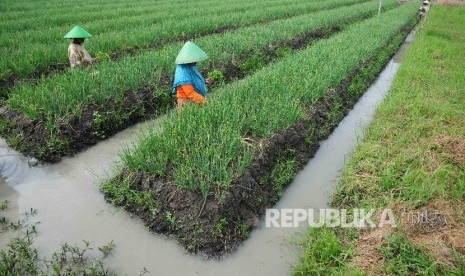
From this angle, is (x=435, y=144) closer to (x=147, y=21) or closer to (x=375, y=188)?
(x=375, y=188)

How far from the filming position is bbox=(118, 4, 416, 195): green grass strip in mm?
3402

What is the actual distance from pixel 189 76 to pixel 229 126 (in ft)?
2.93

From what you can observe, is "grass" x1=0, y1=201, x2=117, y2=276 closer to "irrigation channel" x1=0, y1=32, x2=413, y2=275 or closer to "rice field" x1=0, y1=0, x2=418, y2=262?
"irrigation channel" x1=0, y1=32, x2=413, y2=275

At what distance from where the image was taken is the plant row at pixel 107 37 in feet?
21.4

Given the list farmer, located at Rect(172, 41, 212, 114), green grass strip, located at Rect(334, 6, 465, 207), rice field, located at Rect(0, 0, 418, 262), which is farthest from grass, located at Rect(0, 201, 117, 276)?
green grass strip, located at Rect(334, 6, 465, 207)

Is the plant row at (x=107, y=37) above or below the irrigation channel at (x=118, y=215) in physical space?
above

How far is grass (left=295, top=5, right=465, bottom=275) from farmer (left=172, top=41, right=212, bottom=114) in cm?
216

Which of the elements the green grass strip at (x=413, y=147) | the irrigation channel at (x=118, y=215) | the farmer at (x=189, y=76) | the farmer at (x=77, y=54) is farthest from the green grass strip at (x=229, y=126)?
the farmer at (x=77, y=54)

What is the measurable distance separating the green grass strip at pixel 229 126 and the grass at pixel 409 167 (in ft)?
3.32

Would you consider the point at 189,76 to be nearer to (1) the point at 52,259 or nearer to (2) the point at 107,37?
(1) the point at 52,259

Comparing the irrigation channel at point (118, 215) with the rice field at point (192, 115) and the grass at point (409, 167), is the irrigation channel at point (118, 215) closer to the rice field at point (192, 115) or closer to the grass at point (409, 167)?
the rice field at point (192, 115)

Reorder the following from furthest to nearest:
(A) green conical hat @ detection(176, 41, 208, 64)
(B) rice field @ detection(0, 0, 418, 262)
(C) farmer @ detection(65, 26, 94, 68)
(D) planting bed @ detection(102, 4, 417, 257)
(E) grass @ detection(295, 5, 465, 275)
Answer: (C) farmer @ detection(65, 26, 94, 68)
(A) green conical hat @ detection(176, 41, 208, 64)
(B) rice field @ detection(0, 0, 418, 262)
(D) planting bed @ detection(102, 4, 417, 257)
(E) grass @ detection(295, 5, 465, 275)

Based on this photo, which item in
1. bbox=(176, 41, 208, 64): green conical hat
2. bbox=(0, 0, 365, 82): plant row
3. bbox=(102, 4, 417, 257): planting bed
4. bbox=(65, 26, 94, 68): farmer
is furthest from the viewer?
bbox=(0, 0, 365, 82): plant row

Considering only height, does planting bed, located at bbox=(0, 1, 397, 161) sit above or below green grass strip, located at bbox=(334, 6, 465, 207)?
above
